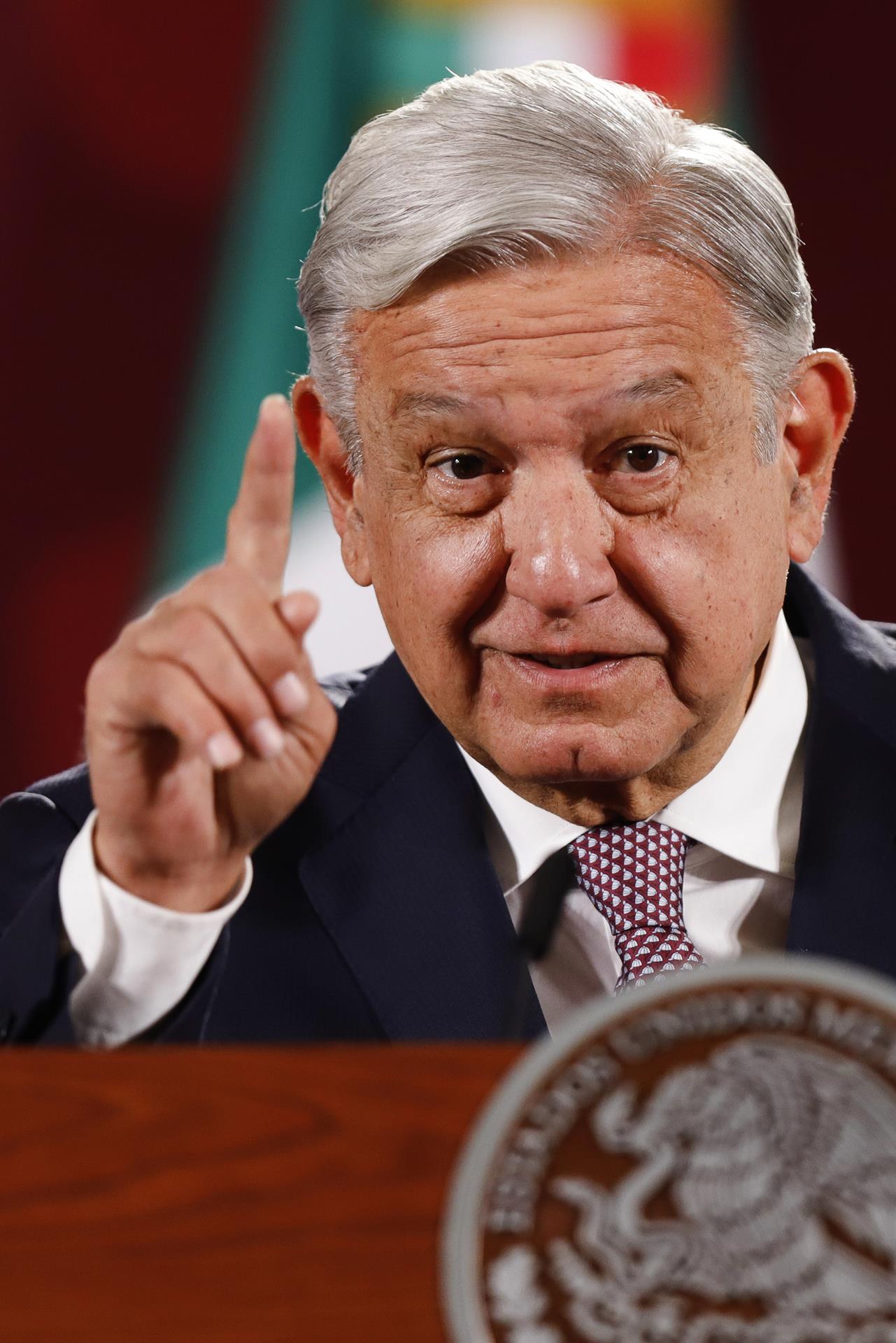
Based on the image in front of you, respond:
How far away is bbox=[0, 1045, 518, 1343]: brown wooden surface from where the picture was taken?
0.51 meters

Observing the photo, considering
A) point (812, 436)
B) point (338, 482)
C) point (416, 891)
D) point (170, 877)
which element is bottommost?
point (416, 891)

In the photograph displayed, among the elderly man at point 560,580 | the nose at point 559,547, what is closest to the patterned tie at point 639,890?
the elderly man at point 560,580

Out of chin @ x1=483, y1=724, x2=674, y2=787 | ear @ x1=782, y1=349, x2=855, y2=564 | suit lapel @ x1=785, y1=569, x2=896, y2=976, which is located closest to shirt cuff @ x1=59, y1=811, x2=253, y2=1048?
chin @ x1=483, y1=724, x2=674, y2=787

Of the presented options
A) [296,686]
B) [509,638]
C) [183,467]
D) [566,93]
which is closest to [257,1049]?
[296,686]

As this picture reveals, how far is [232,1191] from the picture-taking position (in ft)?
1.74

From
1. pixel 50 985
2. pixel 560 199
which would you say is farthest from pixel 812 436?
pixel 50 985

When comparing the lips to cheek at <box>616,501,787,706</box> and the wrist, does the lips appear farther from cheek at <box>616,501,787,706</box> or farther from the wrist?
the wrist

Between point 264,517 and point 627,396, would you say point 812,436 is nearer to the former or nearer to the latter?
point 627,396

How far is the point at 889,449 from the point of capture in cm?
183

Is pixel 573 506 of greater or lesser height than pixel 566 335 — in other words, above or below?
below

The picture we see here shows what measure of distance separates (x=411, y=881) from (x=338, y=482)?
1.31ft

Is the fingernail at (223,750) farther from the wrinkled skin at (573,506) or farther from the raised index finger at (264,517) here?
the wrinkled skin at (573,506)

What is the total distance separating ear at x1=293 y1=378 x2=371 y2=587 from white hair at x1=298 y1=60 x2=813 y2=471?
0.10 meters

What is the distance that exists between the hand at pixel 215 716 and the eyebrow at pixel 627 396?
10.6 inches
